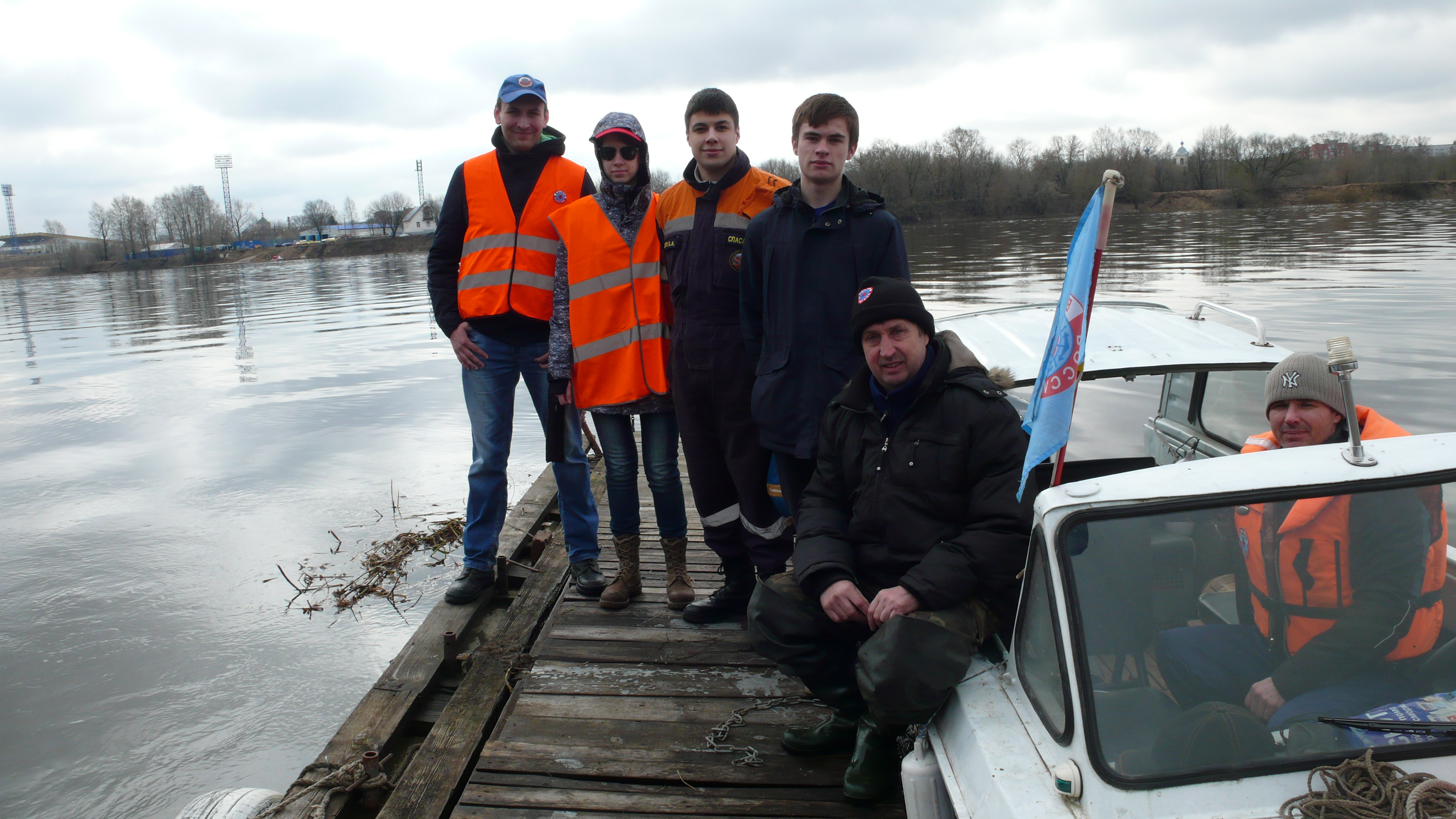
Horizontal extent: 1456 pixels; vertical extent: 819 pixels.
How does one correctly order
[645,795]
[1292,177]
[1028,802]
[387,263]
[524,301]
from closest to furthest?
[1028,802]
[645,795]
[524,301]
[387,263]
[1292,177]

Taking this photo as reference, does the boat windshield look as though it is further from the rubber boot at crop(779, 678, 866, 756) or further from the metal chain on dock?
the metal chain on dock

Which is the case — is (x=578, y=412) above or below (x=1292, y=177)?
below

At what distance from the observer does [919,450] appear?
103 inches

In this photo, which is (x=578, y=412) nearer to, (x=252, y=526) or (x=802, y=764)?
(x=802, y=764)

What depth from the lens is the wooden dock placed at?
2.86 metres

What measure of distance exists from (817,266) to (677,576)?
5.75 ft

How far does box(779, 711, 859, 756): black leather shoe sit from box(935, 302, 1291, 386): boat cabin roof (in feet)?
5.31

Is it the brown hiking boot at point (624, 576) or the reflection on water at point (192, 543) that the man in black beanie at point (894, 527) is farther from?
the reflection on water at point (192, 543)

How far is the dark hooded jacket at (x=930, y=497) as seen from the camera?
2.49m

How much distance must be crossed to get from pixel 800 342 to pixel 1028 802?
5.85ft

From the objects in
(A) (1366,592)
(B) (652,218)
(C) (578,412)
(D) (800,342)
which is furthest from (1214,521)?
(C) (578,412)

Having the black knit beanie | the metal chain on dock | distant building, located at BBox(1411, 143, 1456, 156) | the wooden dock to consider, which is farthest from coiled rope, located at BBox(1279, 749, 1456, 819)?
distant building, located at BBox(1411, 143, 1456, 156)

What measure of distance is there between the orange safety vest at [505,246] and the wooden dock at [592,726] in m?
1.48

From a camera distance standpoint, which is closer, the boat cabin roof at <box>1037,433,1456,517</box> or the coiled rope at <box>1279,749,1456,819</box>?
the coiled rope at <box>1279,749,1456,819</box>
